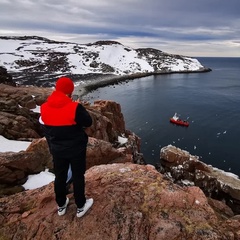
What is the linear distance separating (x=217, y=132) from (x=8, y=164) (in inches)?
2043

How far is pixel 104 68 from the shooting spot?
5901 inches

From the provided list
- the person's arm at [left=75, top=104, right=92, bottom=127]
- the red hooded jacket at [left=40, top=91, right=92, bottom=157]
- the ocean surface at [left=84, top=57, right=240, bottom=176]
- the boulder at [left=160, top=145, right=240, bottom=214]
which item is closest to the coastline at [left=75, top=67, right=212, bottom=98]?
the ocean surface at [left=84, top=57, right=240, bottom=176]

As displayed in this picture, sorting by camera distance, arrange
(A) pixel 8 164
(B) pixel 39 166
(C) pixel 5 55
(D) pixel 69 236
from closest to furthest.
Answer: (D) pixel 69 236 < (A) pixel 8 164 < (B) pixel 39 166 < (C) pixel 5 55

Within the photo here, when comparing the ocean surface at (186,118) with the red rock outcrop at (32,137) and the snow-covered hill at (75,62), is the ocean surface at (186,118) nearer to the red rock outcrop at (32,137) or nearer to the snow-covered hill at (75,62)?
the red rock outcrop at (32,137)

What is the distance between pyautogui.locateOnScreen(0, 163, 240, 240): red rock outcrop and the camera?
22.8 ft

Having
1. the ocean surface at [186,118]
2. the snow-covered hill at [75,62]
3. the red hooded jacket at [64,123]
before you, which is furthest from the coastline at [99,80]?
the red hooded jacket at [64,123]

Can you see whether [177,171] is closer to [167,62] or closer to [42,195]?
[42,195]

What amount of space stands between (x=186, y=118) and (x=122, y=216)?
63068 millimetres

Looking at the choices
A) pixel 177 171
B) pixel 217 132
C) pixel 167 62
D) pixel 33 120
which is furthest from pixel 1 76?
pixel 167 62

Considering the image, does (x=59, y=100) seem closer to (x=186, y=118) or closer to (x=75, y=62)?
(x=186, y=118)

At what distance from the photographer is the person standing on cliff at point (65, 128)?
6.30 meters

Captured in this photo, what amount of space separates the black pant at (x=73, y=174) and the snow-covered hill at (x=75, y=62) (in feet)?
330

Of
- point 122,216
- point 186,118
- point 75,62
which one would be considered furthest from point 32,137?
point 75,62

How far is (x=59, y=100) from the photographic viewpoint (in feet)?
20.7
